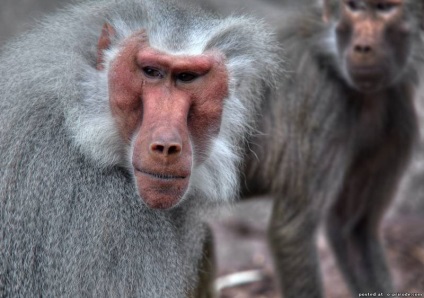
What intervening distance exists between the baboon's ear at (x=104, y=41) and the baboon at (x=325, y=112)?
62.4 inches

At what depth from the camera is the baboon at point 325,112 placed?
5816 mm

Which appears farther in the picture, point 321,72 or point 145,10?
point 321,72

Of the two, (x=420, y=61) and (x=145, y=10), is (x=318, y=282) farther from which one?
(x=145, y=10)

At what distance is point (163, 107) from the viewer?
402cm

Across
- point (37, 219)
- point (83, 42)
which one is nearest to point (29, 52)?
point (83, 42)

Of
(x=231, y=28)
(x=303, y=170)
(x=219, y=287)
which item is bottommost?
(x=219, y=287)

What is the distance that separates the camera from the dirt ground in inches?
286

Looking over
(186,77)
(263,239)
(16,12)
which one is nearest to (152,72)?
(186,77)

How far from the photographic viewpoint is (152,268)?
13.8 ft

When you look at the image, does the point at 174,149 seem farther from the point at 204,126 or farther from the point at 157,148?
the point at 204,126

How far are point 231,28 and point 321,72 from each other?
5.78 feet

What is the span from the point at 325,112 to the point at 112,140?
2110 mm

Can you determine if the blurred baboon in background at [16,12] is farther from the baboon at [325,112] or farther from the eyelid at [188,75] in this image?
the eyelid at [188,75]

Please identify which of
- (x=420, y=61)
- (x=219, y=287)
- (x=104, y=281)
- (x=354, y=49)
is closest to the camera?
(x=104, y=281)
